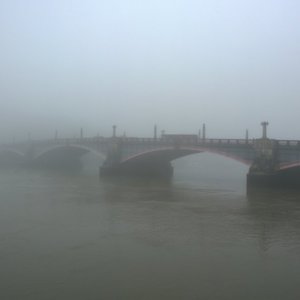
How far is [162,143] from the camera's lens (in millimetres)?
38688

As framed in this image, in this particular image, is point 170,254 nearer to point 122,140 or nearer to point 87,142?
point 122,140

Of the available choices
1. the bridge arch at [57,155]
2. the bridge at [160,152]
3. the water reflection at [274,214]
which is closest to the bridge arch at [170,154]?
the bridge at [160,152]

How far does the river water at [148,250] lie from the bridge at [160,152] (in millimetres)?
8316

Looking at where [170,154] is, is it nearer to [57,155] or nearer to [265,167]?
[265,167]

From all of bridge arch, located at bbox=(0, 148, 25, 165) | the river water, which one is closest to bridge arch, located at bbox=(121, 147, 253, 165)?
the river water

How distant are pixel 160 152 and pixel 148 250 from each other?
28.5m

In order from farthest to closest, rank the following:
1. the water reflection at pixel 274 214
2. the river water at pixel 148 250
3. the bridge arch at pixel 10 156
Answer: the bridge arch at pixel 10 156 < the water reflection at pixel 274 214 < the river water at pixel 148 250

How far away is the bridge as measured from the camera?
29875mm

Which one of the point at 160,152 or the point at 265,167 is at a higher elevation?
the point at 160,152

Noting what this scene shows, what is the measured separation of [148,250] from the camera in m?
11.8

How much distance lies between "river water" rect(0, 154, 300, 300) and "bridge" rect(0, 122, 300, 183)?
8316mm

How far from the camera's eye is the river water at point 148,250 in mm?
8766

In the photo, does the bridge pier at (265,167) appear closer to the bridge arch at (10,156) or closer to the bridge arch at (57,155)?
the bridge arch at (57,155)

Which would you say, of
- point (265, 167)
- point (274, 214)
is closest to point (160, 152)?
point (265, 167)
